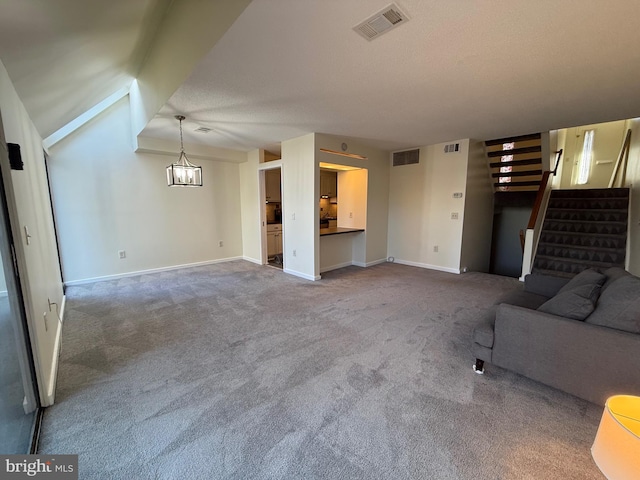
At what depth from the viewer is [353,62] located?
2.15 meters

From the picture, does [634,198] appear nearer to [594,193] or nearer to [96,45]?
[594,193]

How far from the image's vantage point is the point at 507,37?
186cm

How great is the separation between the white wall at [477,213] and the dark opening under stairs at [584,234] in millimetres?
1029

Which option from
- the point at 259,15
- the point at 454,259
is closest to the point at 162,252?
the point at 259,15


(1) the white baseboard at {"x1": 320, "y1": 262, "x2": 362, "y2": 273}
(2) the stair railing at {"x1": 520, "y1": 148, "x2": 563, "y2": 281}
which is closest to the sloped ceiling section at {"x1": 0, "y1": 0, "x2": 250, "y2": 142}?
(1) the white baseboard at {"x1": 320, "y1": 262, "x2": 362, "y2": 273}

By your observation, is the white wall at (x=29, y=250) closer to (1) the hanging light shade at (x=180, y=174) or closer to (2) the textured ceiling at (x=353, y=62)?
(2) the textured ceiling at (x=353, y=62)

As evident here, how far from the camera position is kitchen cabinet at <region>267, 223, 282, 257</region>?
651 cm

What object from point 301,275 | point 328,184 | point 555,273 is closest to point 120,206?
point 301,275

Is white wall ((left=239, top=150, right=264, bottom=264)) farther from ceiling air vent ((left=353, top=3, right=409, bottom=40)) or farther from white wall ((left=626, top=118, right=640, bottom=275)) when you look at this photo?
white wall ((left=626, top=118, right=640, bottom=275))

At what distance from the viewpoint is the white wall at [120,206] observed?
4.35 metres

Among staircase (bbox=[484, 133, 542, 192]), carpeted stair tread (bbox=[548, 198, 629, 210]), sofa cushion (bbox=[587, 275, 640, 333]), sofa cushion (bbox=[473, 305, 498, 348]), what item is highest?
staircase (bbox=[484, 133, 542, 192])

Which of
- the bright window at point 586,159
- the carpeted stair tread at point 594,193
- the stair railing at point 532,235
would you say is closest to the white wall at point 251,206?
Answer: the stair railing at point 532,235

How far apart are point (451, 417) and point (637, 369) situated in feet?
3.50

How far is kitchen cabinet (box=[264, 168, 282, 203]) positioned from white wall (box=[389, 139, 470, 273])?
9.48ft
